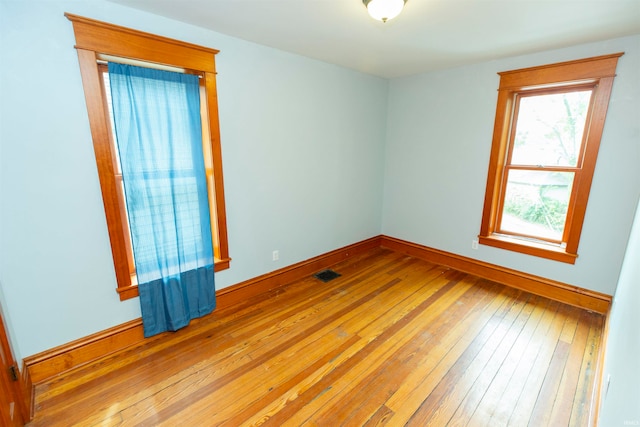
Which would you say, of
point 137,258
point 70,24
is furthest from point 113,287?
point 70,24

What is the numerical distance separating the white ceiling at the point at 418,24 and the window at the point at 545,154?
32 centimetres

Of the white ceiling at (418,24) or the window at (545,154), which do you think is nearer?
the white ceiling at (418,24)

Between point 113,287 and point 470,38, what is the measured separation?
137 inches

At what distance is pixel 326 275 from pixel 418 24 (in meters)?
2.63

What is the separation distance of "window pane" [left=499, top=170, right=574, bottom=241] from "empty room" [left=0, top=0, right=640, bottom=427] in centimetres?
2

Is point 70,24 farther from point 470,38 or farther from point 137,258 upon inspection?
point 470,38

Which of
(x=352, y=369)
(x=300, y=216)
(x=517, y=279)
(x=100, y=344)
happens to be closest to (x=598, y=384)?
(x=517, y=279)

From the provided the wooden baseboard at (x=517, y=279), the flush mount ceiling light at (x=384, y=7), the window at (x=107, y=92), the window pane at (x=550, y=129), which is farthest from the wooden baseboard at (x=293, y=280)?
the flush mount ceiling light at (x=384, y=7)

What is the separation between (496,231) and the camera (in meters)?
3.30

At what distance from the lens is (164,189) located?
2.09 m

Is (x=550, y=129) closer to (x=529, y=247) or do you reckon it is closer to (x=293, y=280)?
(x=529, y=247)

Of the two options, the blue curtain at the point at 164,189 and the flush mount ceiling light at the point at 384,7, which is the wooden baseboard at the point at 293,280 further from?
the flush mount ceiling light at the point at 384,7

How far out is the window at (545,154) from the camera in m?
2.49

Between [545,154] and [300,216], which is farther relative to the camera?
[300,216]
